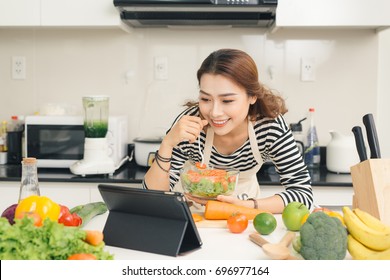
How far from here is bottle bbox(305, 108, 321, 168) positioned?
303 centimetres

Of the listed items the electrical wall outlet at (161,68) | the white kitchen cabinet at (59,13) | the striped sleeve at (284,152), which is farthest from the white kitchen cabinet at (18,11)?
the striped sleeve at (284,152)

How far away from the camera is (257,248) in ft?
4.57

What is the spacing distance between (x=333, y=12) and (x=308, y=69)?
18.3 inches

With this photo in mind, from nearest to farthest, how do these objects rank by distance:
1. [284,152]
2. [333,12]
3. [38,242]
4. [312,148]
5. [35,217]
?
1. [38,242]
2. [35,217]
3. [284,152]
4. [333,12]
5. [312,148]

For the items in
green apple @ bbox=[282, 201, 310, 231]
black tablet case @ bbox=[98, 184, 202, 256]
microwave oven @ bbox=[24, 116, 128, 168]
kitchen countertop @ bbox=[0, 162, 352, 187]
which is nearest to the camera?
black tablet case @ bbox=[98, 184, 202, 256]

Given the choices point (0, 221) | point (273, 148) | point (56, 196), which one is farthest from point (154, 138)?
point (0, 221)

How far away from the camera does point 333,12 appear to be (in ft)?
9.05

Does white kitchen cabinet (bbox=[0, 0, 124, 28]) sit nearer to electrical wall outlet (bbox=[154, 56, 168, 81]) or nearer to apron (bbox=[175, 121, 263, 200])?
electrical wall outlet (bbox=[154, 56, 168, 81])

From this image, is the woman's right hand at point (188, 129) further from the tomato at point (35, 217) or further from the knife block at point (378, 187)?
the tomato at point (35, 217)

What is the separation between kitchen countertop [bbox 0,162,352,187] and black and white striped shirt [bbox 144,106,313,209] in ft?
1.66

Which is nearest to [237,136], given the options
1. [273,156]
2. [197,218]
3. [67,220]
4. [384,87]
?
[273,156]

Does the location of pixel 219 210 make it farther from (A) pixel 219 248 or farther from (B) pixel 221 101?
(B) pixel 221 101

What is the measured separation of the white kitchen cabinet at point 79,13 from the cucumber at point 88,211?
1394 mm

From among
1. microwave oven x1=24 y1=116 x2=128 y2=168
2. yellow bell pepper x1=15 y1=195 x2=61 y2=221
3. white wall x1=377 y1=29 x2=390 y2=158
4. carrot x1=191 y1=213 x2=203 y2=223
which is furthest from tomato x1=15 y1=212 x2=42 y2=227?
white wall x1=377 y1=29 x2=390 y2=158
